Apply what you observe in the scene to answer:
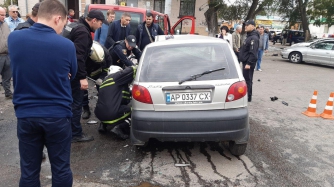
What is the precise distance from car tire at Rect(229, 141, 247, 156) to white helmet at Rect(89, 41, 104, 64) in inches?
93.7

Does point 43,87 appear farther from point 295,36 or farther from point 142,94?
point 295,36

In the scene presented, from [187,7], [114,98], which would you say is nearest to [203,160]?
[114,98]

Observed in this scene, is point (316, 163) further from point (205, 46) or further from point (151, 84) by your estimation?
point (151, 84)

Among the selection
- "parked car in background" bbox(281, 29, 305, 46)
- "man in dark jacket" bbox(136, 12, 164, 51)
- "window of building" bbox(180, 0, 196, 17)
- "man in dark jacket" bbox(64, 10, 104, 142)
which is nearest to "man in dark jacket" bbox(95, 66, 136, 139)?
"man in dark jacket" bbox(64, 10, 104, 142)

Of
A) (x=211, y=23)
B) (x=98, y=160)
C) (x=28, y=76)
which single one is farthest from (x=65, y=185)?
(x=211, y=23)

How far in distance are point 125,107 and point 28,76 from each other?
2.20 metres

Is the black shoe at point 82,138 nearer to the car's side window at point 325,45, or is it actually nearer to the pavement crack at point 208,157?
the pavement crack at point 208,157

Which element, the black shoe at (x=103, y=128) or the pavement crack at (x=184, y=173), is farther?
the black shoe at (x=103, y=128)

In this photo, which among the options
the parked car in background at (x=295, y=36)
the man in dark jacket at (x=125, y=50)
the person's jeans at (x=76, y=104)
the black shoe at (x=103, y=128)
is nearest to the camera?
the person's jeans at (x=76, y=104)

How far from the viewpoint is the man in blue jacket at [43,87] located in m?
2.14

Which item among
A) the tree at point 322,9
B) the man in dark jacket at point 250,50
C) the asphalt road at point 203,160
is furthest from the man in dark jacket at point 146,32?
the tree at point 322,9

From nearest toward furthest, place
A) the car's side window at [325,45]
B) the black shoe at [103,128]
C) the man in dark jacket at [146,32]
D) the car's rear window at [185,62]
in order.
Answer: the car's rear window at [185,62] < the black shoe at [103,128] < the man in dark jacket at [146,32] < the car's side window at [325,45]

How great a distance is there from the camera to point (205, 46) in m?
3.77

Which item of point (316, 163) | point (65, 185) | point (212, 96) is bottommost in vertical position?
point (316, 163)
